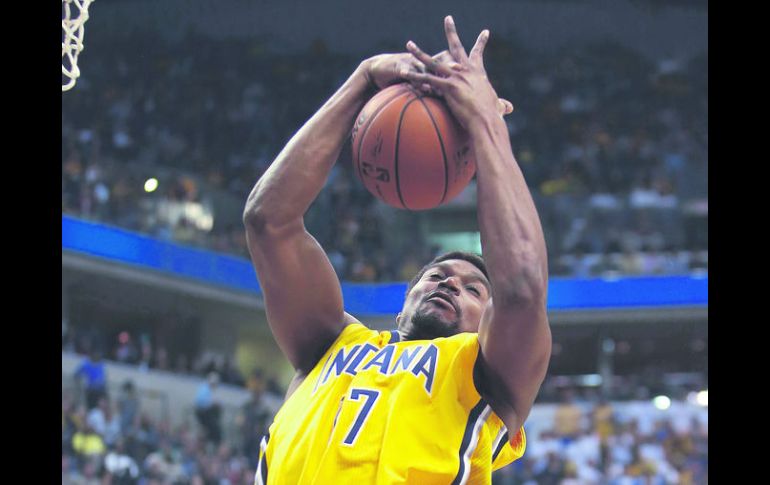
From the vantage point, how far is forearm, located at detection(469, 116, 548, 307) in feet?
9.89

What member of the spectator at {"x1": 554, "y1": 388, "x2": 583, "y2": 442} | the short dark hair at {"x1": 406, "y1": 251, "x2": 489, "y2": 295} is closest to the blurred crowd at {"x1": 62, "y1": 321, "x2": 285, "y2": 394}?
the spectator at {"x1": 554, "y1": 388, "x2": 583, "y2": 442}

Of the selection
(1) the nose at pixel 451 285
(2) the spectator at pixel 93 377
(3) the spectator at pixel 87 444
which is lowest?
(3) the spectator at pixel 87 444

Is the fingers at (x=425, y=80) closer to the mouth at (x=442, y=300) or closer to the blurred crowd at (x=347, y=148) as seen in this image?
the mouth at (x=442, y=300)

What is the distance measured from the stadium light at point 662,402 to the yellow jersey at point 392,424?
10.8 meters

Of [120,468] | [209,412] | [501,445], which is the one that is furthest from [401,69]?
[209,412]

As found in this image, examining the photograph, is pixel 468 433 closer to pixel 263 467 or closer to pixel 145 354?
pixel 263 467

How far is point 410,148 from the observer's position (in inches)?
126

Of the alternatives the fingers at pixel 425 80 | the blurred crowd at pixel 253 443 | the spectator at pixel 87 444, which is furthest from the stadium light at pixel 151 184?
the fingers at pixel 425 80

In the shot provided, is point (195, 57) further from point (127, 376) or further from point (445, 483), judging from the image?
point (445, 483)

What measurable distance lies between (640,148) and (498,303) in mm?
14879

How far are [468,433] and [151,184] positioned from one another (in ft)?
43.5

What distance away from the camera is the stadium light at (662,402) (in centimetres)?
1365
